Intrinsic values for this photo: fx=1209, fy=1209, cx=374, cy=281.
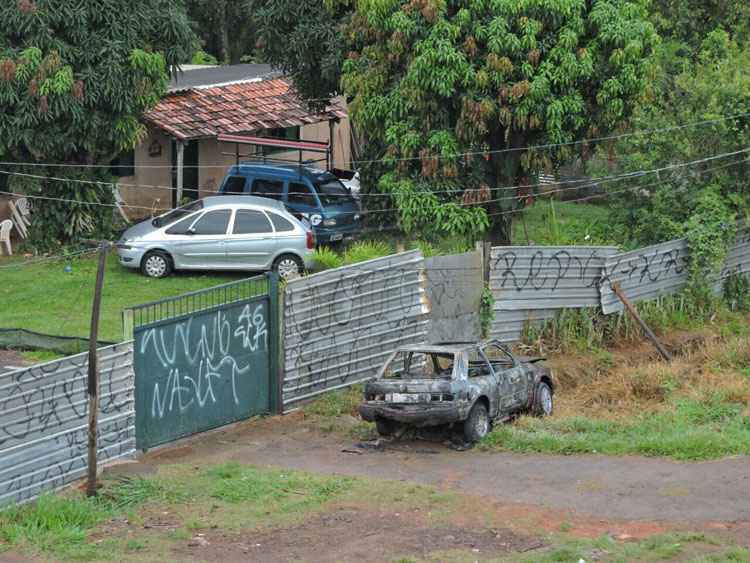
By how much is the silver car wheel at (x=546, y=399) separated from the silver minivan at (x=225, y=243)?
744 cm

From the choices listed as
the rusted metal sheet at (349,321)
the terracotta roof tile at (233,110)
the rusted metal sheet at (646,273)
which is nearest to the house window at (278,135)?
the terracotta roof tile at (233,110)

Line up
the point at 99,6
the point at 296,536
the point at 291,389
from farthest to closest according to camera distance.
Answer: the point at 99,6
the point at 291,389
the point at 296,536

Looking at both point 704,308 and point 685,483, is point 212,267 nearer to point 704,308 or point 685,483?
point 704,308

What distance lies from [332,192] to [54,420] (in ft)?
47.8

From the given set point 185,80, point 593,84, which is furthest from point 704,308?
point 185,80

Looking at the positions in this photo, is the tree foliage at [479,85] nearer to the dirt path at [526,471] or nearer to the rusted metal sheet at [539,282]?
the rusted metal sheet at [539,282]

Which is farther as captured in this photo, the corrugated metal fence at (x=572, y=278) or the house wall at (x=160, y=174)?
the house wall at (x=160, y=174)

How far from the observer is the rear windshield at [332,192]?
27188 mm

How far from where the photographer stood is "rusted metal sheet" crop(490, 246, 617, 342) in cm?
2112

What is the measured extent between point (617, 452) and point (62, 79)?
47.2 feet

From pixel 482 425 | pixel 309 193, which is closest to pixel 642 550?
pixel 482 425

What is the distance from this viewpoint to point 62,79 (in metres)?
24.2

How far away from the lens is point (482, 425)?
628 inches

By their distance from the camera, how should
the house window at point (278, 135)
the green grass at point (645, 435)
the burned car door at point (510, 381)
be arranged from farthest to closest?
the house window at point (278, 135) → the burned car door at point (510, 381) → the green grass at point (645, 435)
